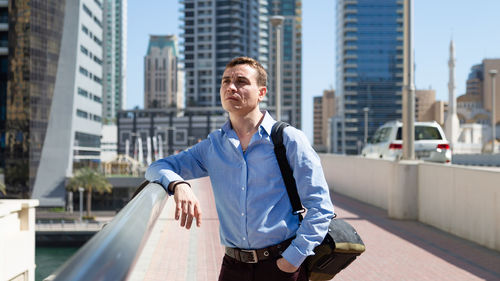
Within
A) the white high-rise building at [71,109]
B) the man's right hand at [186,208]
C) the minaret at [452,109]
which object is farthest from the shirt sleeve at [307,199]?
the white high-rise building at [71,109]

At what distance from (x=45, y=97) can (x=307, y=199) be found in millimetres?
89578

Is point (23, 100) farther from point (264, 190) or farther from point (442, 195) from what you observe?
point (264, 190)

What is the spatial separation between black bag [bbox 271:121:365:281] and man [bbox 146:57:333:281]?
0.10ft

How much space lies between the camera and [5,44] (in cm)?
8512

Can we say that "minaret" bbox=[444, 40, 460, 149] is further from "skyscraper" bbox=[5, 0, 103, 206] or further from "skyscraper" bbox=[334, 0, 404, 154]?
"skyscraper" bbox=[334, 0, 404, 154]

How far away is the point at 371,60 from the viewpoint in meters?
156

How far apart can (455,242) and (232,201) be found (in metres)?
7.94

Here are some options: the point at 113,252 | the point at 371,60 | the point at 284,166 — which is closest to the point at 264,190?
the point at 284,166

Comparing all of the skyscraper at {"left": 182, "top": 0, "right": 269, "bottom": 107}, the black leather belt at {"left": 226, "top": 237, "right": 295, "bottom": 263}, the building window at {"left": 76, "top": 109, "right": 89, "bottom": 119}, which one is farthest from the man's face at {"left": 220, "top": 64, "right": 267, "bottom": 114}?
the skyscraper at {"left": 182, "top": 0, "right": 269, "bottom": 107}

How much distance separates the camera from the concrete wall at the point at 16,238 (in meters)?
20.5

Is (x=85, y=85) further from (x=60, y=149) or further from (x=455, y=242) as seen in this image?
(x=455, y=242)

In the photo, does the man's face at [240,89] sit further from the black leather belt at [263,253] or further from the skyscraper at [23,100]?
the skyscraper at [23,100]

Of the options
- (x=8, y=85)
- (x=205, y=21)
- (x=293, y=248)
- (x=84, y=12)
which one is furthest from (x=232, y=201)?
(x=205, y=21)

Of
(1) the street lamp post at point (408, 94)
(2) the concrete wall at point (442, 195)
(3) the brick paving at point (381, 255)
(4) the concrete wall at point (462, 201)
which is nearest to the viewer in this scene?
(3) the brick paving at point (381, 255)
